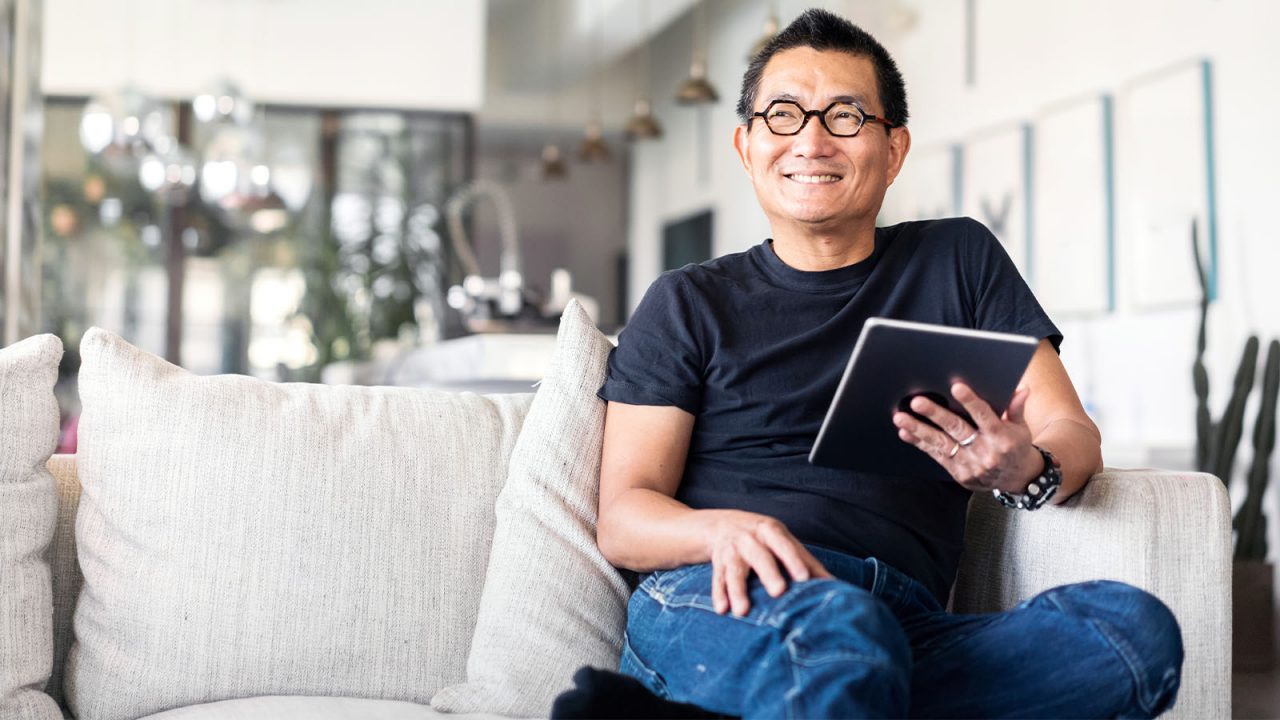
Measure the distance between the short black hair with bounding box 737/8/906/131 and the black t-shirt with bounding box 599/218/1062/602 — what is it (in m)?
0.19

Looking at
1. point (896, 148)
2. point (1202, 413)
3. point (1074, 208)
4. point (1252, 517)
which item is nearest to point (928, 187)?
point (1074, 208)

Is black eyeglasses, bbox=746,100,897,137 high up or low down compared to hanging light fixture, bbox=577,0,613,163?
down

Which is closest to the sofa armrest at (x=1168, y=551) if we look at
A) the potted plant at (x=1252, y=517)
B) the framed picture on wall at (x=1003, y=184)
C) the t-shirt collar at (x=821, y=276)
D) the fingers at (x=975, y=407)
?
the fingers at (x=975, y=407)

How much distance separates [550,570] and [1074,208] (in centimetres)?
389

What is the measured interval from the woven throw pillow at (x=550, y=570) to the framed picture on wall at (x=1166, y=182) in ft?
10.5

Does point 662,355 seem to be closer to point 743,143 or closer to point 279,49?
point 743,143

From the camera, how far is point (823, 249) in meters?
1.66

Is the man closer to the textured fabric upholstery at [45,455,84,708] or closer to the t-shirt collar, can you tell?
the t-shirt collar

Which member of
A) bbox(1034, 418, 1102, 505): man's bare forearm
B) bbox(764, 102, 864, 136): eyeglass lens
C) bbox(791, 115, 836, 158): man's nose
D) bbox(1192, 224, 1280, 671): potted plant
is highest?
bbox(764, 102, 864, 136): eyeglass lens

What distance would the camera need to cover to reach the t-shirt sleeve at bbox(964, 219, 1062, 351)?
5.13ft

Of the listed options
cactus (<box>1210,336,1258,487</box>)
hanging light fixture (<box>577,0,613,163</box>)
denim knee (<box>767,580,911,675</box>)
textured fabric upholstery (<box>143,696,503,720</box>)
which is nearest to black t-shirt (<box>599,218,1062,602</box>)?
denim knee (<box>767,580,911,675</box>)

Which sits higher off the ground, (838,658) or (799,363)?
(799,363)

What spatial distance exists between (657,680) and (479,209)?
913 cm

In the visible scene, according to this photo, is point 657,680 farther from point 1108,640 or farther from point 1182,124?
point 1182,124
